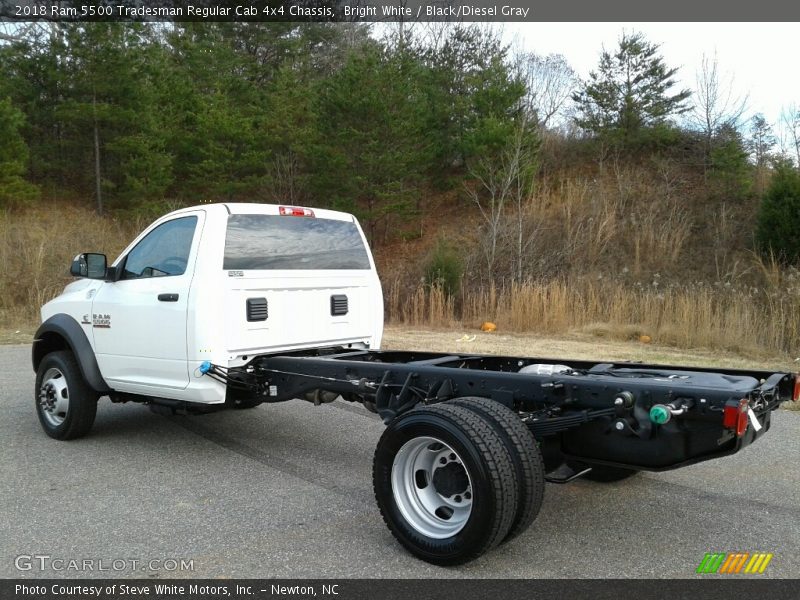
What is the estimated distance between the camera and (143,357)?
5852 mm

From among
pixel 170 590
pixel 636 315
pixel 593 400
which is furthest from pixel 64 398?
pixel 636 315

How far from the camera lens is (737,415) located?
130 inches

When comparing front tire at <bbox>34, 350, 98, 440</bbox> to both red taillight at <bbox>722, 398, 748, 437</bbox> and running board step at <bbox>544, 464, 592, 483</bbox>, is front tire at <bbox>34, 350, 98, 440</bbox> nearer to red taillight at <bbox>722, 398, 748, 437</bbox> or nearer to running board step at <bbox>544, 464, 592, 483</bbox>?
running board step at <bbox>544, 464, 592, 483</bbox>

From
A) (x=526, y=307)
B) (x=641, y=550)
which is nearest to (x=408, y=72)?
(x=526, y=307)

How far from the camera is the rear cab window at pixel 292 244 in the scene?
5.66m

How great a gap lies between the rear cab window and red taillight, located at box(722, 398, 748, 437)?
371cm

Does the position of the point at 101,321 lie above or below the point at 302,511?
above

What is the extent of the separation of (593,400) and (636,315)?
38.9 ft

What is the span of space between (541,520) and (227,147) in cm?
2696

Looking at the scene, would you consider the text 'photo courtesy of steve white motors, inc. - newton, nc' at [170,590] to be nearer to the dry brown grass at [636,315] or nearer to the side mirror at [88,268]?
the side mirror at [88,268]

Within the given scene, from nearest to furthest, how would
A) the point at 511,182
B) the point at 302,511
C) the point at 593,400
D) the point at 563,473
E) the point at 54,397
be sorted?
1. the point at 593,400
2. the point at 563,473
3. the point at 302,511
4. the point at 54,397
5. the point at 511,182
